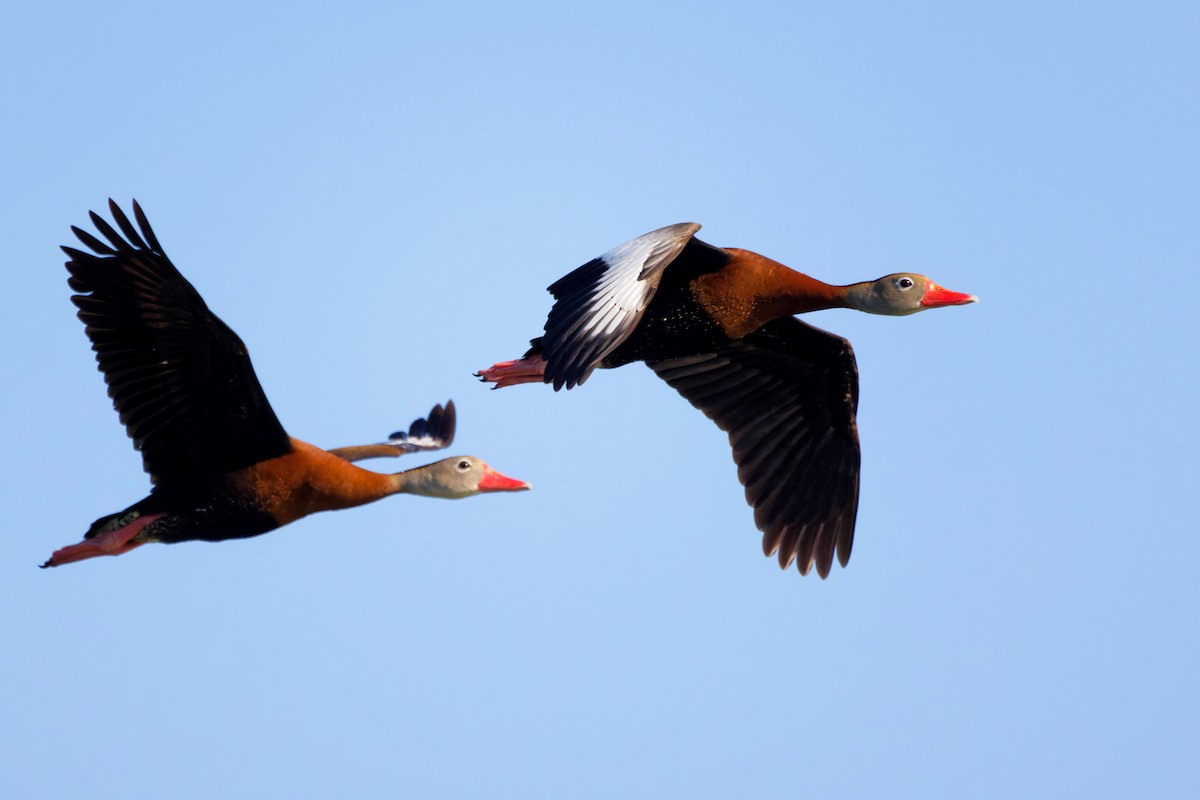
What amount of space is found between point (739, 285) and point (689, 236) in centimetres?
61

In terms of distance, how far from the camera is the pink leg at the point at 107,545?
27.3ft

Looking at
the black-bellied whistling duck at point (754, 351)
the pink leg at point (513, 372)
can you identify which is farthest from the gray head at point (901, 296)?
the pink leg at point (513, 372)

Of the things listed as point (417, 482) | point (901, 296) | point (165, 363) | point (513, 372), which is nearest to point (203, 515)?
point (165, 363)

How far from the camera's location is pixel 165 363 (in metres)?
8.12

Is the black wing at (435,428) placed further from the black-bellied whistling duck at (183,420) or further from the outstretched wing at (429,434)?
the black-bellied whistling duck at (183,420)

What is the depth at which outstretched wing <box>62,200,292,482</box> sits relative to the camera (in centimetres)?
793

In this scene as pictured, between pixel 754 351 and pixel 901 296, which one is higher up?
pixel 901 296

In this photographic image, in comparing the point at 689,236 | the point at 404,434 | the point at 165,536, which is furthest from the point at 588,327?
the point at 404,434

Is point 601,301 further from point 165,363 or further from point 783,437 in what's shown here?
point 783,437

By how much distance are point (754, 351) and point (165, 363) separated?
11.5 ft

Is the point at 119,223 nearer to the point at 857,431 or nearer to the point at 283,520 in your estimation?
the point at 283,520

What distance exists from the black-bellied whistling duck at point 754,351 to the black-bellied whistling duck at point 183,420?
56.0 inches

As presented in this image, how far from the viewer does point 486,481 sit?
8.70 meters

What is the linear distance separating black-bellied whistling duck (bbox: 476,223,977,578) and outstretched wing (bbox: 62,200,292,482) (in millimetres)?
1539
